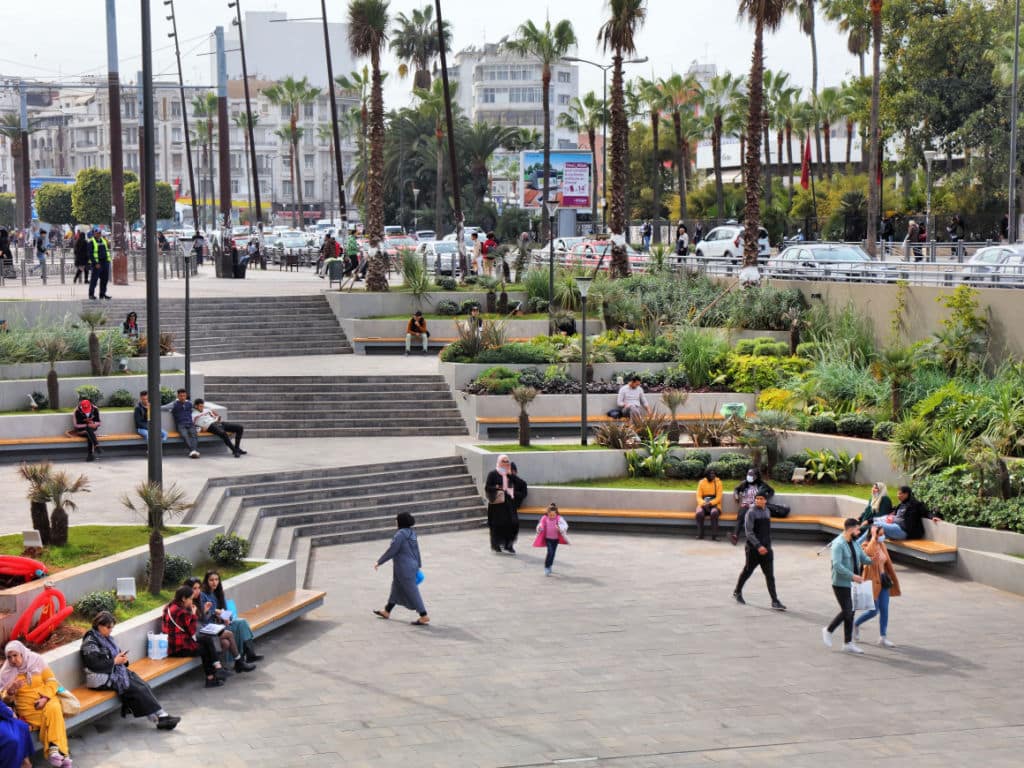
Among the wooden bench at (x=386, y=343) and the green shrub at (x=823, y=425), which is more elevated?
the wooden bench at (x=386, y=343)

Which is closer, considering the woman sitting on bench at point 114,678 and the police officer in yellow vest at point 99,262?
the woman sitting on bench at point 114,678

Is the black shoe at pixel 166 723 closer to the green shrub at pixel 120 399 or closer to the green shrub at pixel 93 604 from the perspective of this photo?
the green shrub at pixel 93 604

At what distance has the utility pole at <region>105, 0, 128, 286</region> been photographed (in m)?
36.5

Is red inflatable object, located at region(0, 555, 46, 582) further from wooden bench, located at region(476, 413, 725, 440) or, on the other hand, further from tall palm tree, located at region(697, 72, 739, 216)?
tall palm tree, located at region(697, 72, 739, 216)

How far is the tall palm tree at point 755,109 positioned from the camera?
1232 inches

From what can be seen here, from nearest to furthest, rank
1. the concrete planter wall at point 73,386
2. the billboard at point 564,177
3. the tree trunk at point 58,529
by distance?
the tree trunk at point 58,529
the concrete planter wall at point 73,386
the billboard at point 564,177

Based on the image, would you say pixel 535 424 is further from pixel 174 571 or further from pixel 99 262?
pixel 99 262

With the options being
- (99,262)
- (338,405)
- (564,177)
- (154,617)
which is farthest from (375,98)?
(564,177)

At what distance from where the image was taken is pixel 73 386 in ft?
76.4

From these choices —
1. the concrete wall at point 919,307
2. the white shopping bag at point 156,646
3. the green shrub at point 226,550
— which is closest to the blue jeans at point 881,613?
the green shrub at point 226,550

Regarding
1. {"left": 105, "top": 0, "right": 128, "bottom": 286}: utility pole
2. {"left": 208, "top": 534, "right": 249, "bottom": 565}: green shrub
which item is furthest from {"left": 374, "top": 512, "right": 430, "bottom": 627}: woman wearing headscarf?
{"left": 105, "top": 0, "right": 128, "bottom": 286}: utility pole

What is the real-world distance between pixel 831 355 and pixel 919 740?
49.7 feet

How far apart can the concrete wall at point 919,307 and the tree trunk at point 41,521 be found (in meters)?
17.1

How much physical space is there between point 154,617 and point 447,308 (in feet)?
67.9
